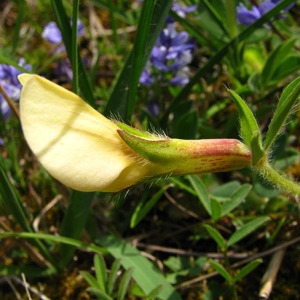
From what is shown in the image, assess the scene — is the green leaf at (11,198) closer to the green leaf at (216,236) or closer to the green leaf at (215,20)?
the green leaf at (216,236)

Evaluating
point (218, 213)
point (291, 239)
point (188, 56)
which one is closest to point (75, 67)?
point (218, 213)

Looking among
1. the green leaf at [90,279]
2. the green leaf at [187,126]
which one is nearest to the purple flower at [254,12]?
the green leaf at [187,126]

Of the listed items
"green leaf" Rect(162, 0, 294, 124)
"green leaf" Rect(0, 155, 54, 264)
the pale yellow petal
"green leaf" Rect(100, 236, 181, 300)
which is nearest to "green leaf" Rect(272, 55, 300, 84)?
"green leaf" Rect(162, 0, 294, 124)

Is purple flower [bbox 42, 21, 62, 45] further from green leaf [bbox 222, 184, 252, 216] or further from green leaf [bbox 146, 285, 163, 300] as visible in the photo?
green leaf [bbox 146, 285, 163, 300]

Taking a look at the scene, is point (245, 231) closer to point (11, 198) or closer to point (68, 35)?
point (11, 198)

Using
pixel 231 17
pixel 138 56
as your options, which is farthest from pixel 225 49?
pixel 138 56
